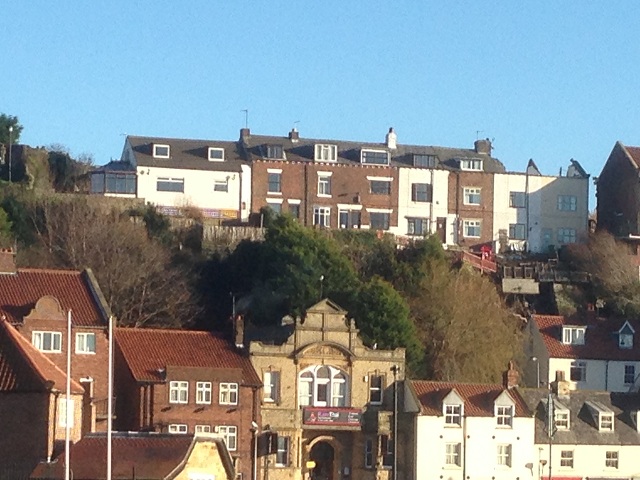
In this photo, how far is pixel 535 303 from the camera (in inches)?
4003

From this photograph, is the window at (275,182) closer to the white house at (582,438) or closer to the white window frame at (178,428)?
the white house at (582,438)

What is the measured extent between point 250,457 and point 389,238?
26.8m

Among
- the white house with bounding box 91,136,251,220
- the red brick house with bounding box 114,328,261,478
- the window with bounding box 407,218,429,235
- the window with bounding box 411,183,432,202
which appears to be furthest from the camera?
the window with bounding box 411,183,432,202

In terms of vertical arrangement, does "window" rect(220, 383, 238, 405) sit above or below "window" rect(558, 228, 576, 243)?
below

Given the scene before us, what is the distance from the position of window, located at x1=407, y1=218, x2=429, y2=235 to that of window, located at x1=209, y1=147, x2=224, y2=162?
12354mm

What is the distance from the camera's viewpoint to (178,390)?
248 ft

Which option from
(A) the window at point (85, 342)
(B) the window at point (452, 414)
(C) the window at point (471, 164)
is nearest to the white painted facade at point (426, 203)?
(C) the window at point (471, 164)

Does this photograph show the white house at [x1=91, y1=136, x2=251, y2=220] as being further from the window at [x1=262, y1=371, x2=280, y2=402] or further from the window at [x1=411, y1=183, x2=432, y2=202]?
the window at [x1=262, y1=371, x2=280, y2=402]

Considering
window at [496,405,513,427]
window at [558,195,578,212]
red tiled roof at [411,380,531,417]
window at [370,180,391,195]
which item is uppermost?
window at [370,180,391,195]

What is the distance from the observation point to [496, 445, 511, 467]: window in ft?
267

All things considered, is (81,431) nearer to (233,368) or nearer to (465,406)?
(233,368)

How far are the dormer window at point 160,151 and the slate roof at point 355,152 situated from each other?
5.19 m

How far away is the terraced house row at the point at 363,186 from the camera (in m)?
104

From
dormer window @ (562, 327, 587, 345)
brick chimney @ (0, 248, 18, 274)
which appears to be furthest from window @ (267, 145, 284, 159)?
brick chimney @ (0, 248, 18, 274)
